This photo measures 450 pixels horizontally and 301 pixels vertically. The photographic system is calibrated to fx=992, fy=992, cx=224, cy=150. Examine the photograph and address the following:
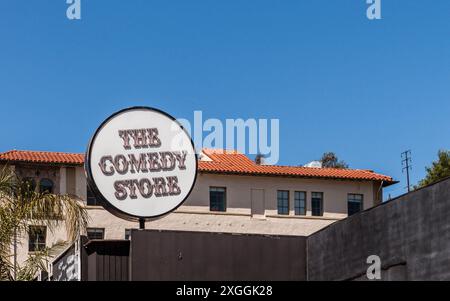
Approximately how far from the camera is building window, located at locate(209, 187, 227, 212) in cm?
6700

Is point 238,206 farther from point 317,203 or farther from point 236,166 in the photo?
point 317,203

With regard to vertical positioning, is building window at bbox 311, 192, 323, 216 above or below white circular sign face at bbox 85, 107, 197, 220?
above

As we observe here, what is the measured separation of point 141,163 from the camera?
24859mm

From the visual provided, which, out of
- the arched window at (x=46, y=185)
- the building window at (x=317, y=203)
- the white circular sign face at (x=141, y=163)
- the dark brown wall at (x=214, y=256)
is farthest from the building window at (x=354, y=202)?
the white circular sign face at (x=141, y=163)

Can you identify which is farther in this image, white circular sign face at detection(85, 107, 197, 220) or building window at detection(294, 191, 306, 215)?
building window at detection(294, 191, 306, 215)

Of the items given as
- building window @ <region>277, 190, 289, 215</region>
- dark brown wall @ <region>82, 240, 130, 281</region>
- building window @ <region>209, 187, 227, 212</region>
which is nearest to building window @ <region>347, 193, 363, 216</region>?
building window @ <region>277, 190, 289, 215</region>

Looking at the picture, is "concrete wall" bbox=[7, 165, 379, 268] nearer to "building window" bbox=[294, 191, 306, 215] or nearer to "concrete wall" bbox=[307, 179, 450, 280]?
"building window" bbox=[294, 191, 306, 215]

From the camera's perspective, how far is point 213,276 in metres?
24.3

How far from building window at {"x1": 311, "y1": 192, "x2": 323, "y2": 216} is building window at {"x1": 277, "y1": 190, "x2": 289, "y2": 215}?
1.91 meters

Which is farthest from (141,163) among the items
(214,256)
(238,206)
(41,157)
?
Result: (238,206)

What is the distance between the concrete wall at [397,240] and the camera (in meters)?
19.3

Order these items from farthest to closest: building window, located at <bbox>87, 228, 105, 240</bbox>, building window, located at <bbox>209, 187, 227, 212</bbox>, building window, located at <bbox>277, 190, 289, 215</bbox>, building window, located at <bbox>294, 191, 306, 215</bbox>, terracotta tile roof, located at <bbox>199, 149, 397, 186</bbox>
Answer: building window, located at <bbox>294, 191, 306, 215</bbox>, building window, located at <bbox>277, 190, 289, 215</bbox>, terracotta tile roof, located at <bbox>199, 149, 397, 186</bbox>, building window, located at <bbox>209, 187, 227, 212</bbox>, building window, located at <bbox>87, 228, 105, 240</bbox>
